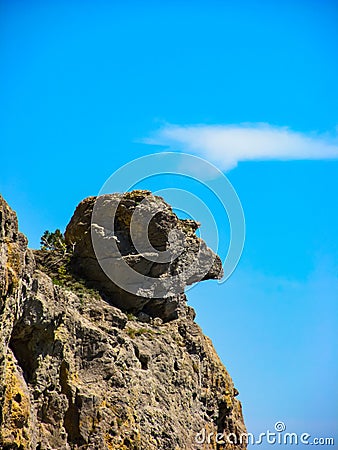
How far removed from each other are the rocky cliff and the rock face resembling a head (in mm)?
48

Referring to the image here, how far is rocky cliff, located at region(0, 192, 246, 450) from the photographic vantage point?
17562 mm

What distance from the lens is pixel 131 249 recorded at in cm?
2564

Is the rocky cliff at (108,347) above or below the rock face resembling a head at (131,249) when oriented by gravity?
below

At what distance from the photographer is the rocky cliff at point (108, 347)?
17562mm

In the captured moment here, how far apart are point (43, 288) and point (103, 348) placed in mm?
3757

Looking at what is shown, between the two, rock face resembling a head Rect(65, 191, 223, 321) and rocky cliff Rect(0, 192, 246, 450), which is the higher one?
rock face resembling a head Rect(65, 191, 223, 321)

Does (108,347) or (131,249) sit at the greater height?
(131,249)

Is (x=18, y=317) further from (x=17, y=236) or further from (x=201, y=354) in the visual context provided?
(x=201, y=354)

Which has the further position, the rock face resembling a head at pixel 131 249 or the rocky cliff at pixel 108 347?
the rock face resembling a head at pixel 131 249

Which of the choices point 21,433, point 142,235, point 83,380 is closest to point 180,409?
point 83,380

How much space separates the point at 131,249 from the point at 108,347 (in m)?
4.43

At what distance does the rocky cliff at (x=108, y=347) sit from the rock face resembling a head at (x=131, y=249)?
5 centimetres

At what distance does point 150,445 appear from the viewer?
70.6ft

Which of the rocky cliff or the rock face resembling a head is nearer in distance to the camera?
the rocky cliff
